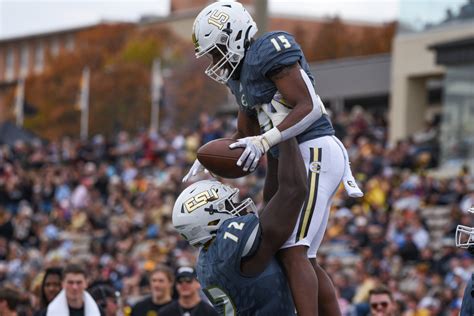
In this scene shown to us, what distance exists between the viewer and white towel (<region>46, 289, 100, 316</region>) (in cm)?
923

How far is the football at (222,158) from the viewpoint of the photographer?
6816mm

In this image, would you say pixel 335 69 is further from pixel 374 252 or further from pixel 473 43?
pixel 374 252

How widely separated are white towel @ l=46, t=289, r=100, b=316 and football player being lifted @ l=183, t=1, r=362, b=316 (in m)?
2.44

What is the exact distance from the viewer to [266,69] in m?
6.93

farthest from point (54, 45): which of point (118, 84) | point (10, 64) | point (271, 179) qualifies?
point (271, 179)

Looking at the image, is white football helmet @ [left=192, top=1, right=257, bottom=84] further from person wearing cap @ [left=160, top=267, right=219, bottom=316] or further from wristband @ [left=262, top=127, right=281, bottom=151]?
person wearing cap @ [left=160, top=267, right=219, bottom=316]

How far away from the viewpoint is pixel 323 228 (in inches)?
281

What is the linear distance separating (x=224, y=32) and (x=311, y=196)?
99cm

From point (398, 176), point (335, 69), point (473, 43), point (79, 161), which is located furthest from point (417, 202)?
point (335, 69)

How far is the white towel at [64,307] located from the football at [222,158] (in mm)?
2625

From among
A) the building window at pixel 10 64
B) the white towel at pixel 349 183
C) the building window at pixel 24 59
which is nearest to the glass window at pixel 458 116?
Answer: the white towel at pixel 349 183

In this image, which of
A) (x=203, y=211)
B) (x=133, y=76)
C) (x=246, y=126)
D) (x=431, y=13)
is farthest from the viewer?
(x=133, y=76)

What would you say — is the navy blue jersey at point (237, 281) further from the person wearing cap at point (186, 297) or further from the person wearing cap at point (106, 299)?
the person wearing cap at point (186, 297)

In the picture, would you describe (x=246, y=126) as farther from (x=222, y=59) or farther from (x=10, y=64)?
(x=10, y=64)
